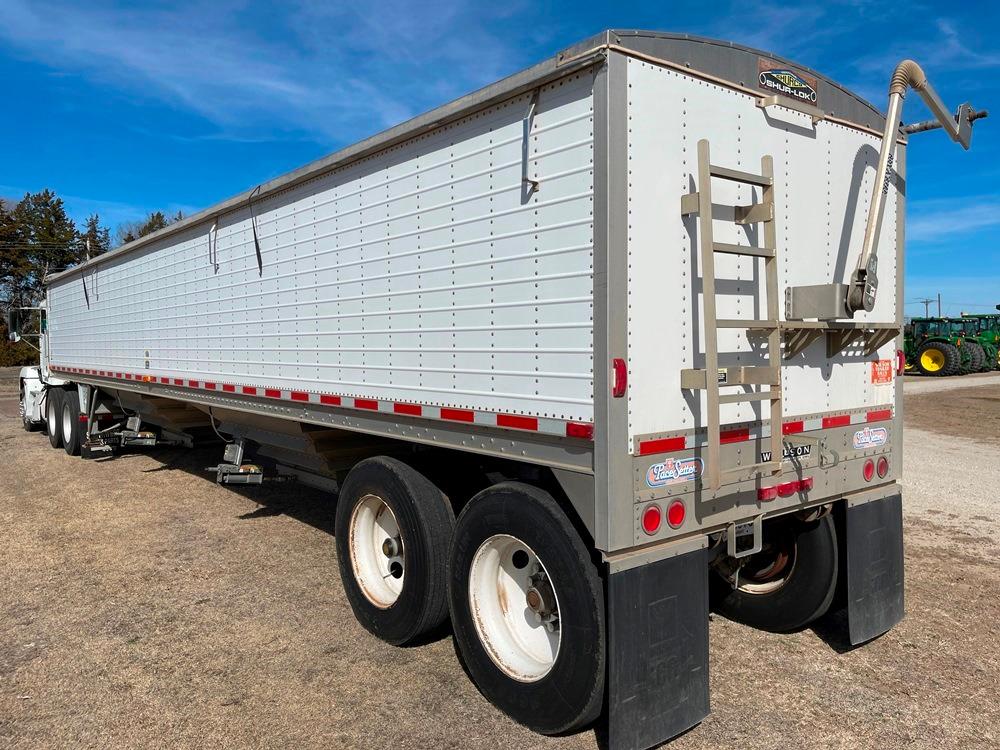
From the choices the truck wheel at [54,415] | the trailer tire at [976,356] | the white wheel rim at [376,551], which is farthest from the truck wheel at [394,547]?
the trailer tire at [976,356]

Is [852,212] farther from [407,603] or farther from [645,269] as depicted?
[407,603]

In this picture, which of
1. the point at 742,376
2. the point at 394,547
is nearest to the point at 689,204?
the point at 742,376

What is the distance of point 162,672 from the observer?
415 centimetres

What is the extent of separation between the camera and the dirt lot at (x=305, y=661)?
139 inches

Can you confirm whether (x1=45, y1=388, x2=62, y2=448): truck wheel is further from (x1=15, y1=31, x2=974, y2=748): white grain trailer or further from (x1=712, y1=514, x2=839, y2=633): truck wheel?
(x1=712, y1=514, x2=839, y2=633): truck wheel

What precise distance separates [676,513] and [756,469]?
1.68 feet

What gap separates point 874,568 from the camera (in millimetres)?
4309

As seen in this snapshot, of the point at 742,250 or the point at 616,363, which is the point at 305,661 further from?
the point at 742,250

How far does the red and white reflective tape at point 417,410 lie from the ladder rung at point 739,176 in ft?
4.08

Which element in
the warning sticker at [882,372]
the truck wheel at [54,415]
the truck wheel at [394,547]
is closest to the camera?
the truck wheel at [394,547]

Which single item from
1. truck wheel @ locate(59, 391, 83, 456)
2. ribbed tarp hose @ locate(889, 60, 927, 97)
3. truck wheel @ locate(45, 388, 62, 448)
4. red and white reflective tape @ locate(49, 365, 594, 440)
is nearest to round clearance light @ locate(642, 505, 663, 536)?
red and white reflective tape @ locate(49, 365, 594, 440)

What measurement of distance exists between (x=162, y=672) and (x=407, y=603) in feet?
4.57

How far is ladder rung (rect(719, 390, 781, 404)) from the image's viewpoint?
3.20m

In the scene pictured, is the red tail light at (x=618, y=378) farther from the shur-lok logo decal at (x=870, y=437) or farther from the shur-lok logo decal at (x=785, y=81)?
the shur-lok logo decal at (x=870, y=437)
